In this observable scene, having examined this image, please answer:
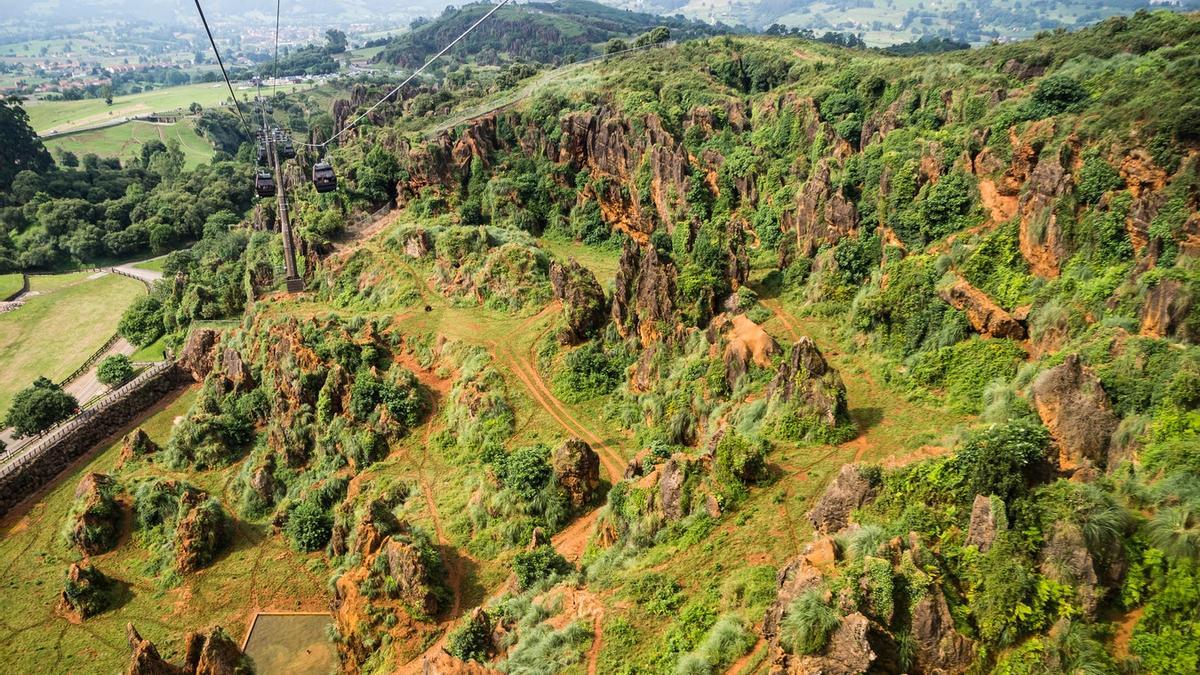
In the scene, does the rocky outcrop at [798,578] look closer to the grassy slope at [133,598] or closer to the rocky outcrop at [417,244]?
the grassy slope at [133,598]

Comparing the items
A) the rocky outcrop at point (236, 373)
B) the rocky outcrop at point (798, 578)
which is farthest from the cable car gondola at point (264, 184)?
the rocky outcrop at point (798, 578)

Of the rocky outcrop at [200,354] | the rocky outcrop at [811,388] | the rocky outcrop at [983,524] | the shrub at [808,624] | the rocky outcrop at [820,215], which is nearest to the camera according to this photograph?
the shrub at [808,624]

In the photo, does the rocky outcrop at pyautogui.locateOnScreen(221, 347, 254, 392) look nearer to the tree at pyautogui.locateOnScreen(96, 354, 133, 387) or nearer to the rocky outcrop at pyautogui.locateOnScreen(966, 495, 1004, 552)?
the tree at pyautogui.locateOnScreen(96, 354, 133, 387)

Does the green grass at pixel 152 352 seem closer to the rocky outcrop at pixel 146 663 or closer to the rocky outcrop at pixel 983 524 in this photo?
the rocky outcrop at pixel 146 663

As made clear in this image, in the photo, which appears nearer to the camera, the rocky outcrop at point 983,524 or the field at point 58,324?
the rocky outcrop at point 983,524

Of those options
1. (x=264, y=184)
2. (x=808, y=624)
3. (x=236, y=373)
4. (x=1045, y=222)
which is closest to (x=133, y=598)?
(x=236, y=373)

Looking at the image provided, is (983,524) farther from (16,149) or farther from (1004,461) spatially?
(16,149)

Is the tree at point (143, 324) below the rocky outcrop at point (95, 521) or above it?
below

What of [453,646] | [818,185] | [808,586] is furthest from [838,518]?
[818,185]

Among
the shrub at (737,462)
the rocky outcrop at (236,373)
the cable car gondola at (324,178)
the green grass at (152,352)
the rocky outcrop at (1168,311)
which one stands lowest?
the green grass at (152,352)

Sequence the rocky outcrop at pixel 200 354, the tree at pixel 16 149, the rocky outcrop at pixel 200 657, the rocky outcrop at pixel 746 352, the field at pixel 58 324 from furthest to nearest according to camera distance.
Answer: the tree at pixel 16 149 < the field at pixel 58 324 < the rocky outcrop at pixel 200 354 < the rocky outcrop at pixel 746 352 < the rocky outcrop at pixel 200 657
